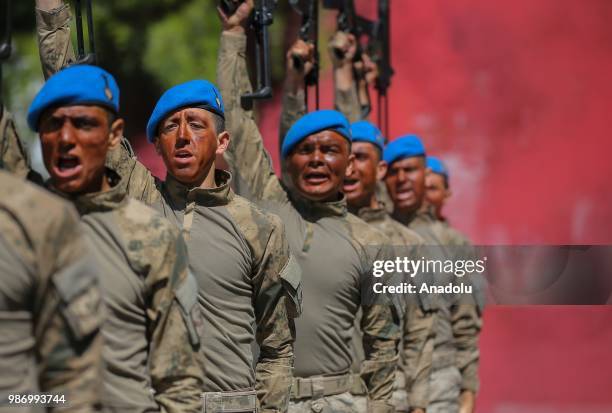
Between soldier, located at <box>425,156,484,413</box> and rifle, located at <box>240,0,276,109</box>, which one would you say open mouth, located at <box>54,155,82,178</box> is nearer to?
rifle, located at <box>240,0,276,109</box>

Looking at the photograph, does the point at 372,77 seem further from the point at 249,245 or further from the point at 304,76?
the point at 249,245

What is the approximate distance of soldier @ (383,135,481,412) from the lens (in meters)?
10.2

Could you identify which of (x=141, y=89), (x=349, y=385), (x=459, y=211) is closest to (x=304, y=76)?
(x=349, y=385)

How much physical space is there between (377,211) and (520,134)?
1082 centimetres

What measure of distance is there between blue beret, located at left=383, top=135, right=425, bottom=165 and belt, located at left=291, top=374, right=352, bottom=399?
11.5ft

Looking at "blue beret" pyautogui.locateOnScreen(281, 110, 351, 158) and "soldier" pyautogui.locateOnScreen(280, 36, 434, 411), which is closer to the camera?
"blue beret" pyautogui.locateOnScreen(281, 110, 351, 158)

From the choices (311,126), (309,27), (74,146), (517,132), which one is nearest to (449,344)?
(309,27)

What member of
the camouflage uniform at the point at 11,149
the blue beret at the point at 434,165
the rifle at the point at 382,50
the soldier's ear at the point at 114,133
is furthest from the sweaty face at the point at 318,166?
the rifle at the point at 382,50

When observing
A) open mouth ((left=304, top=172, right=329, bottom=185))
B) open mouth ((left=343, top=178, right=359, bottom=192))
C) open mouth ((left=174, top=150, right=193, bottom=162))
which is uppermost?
open mouth ((left=343, top=178, right=359, bottom=192))

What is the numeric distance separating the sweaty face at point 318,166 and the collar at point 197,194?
1.37 m

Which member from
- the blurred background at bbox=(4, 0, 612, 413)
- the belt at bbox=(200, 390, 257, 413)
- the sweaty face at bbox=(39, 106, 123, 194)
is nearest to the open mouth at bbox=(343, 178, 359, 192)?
the belt at bbox=(200, 390, 257, 413)

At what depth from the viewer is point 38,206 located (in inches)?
146

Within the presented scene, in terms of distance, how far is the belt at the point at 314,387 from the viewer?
684 cm

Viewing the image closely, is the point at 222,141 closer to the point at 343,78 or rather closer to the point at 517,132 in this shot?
the point at 343,78
